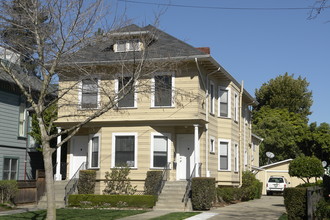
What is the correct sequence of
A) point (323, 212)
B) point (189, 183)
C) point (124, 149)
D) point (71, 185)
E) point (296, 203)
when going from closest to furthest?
point (323, 212) → point (296, 203) → point (189, 183) → point (71, 185) → point (124, 149)

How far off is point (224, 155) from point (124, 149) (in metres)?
6.15

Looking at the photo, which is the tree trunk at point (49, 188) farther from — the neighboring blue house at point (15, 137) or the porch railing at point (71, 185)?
the neighboring blue house at point (15, 137)

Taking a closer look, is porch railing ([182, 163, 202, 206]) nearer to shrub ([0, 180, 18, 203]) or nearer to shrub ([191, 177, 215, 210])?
shrub ([191, 177, 215, 210])

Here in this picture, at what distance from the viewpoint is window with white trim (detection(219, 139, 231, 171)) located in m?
27.8

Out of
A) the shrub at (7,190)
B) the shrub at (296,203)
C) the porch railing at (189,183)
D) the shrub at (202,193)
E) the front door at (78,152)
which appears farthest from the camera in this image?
the front door at (78,152)

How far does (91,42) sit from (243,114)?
20.7 metres

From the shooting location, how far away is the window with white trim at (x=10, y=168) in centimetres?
2803

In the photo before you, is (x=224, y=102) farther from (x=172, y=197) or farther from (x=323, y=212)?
(x=323, y=212)

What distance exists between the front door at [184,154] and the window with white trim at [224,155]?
2.70 metres

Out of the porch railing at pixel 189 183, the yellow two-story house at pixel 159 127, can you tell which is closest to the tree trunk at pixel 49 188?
the yellow two-story house at pixel 159 127

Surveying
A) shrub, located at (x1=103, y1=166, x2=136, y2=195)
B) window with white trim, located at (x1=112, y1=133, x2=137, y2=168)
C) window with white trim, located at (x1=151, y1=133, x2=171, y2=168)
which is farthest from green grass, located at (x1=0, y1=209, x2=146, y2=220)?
window with white trim, located at (x1=112, y1=133, x2=137, y2=168)

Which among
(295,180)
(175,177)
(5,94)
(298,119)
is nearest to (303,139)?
(298,119)

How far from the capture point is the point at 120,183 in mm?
24500

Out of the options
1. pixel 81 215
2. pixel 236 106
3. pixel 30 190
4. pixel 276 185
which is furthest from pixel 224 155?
pixel 276 185
